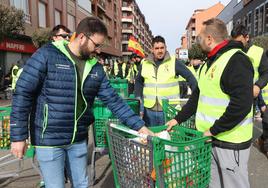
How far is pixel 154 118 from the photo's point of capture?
4574 millimetres

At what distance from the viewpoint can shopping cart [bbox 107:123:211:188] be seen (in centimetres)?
201

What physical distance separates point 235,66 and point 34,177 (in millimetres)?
3554

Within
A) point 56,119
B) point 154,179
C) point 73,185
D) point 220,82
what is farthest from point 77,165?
point 220,82

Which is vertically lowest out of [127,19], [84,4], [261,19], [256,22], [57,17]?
[57,17]

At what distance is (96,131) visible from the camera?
4.25 m

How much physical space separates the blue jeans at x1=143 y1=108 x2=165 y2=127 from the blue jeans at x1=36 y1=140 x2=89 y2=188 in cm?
184

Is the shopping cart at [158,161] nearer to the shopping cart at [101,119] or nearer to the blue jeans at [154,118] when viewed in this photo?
the shopping cart at [101,119]

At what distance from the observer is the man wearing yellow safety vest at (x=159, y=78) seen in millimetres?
4496

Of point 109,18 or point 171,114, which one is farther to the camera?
point 109,18

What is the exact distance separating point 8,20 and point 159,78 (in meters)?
12.2

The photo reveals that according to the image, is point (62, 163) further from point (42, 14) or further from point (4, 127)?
point (42, 14)

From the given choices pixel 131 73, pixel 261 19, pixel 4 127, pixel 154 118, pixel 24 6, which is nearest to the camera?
pixel 4 127

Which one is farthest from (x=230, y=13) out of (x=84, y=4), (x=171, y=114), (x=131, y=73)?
(x=171, y=114)

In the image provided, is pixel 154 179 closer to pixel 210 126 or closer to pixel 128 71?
pixel 210 126
